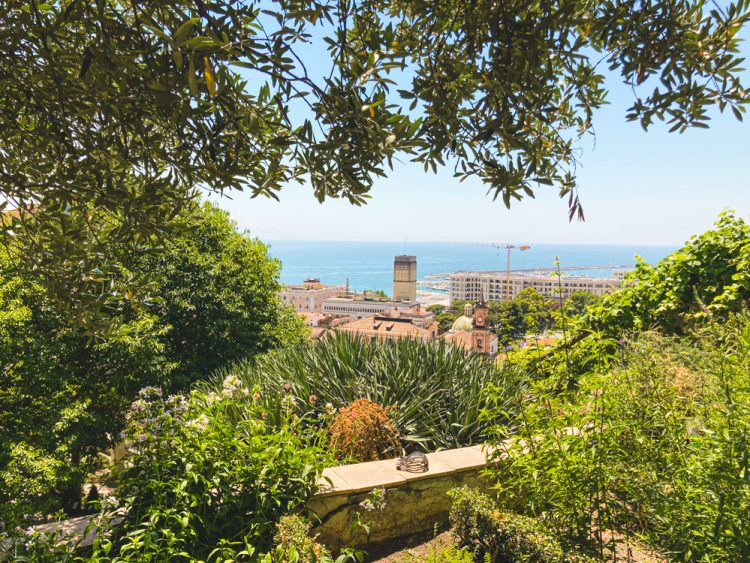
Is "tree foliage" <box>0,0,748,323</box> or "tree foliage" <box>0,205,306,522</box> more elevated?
"tree foliage" <box>0,0,748,323</box>

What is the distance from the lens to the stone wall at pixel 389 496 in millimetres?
2699

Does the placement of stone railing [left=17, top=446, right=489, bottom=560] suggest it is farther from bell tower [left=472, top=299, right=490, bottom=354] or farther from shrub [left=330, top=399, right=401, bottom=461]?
bell tower [left=472, top=299, right=490, bottom=354]

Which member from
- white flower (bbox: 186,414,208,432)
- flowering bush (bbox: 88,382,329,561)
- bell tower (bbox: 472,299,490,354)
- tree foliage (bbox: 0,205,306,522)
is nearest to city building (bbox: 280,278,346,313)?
bell tower (bbox: 472,299,490,354)

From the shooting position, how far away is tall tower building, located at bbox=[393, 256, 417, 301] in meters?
131

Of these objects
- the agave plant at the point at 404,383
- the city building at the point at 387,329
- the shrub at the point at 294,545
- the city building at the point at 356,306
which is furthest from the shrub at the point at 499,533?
the city building at the point at 356,306

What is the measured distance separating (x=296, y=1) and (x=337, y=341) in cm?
377

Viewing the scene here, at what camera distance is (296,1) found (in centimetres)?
208

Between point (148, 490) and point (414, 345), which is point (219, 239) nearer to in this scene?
point (414, 345)

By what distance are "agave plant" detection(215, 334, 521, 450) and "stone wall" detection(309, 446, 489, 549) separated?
59 centimetres

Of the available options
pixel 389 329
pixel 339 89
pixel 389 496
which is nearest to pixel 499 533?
pixel 389 496

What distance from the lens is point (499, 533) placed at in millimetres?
2354

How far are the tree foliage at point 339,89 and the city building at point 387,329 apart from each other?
11.0 ft

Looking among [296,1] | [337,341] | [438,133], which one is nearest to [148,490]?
[438,133]

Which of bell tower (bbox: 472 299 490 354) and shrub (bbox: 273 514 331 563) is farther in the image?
bell tower (bbox: 472 299 490 354)
